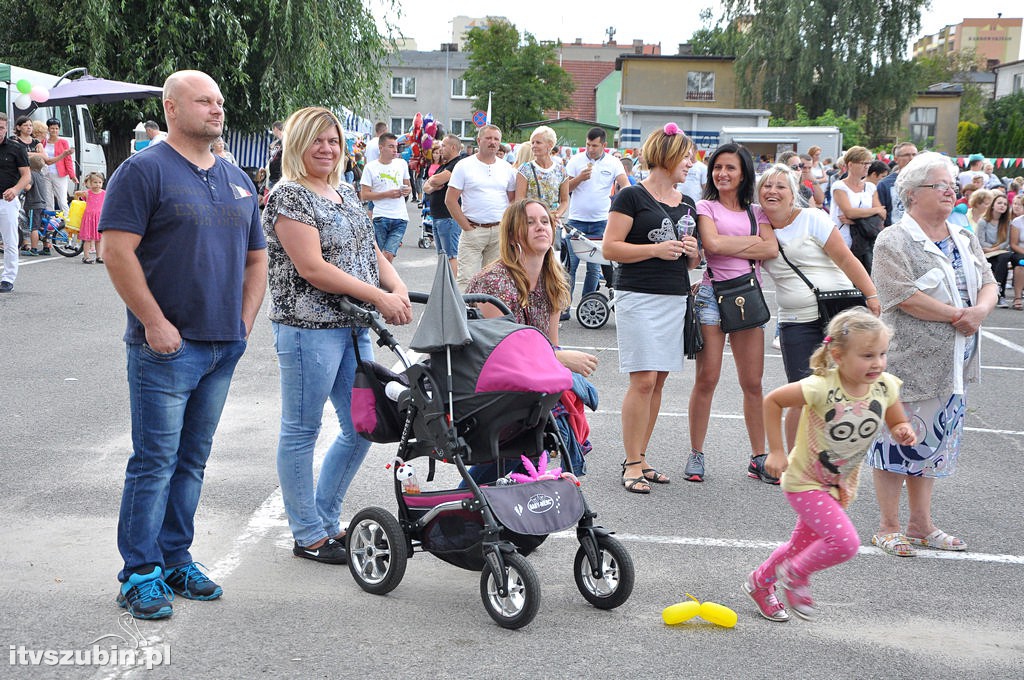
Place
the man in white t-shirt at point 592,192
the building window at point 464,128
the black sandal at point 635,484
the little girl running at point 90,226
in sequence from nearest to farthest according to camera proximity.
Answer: the black sandal at point 635,484 < the man in white t-shirt at point 592,192 < the little girl running at point 90,226 < the building window at point 464,128

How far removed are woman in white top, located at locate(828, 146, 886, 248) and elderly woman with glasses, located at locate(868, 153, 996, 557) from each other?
6.35 m

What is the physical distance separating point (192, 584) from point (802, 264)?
3.79 metres

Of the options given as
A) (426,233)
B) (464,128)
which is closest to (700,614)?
(426,233)

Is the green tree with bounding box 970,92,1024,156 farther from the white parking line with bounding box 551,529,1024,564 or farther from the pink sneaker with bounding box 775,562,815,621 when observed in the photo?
the pink sneaker with bounding box 775,562,815,621

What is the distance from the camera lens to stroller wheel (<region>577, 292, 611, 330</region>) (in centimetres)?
1207

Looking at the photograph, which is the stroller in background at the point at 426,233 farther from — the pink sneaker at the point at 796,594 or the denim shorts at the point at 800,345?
the pink sneaker at the point at 796,594

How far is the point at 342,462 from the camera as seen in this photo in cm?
487

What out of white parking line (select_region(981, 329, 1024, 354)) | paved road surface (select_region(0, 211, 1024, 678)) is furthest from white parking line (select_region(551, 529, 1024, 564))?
white parking line (select_region(981, 329, 1024, 354))

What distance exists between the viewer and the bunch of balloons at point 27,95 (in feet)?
63.2

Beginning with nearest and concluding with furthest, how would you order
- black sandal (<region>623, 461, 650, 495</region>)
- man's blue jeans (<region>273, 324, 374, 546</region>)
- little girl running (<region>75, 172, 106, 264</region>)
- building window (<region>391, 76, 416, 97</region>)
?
man's blue jeans (<region>273, 324, 374, 546</region>) < black sandal (<region>623, 461, 650, 495</region>) < little girl running (<region>75, 172, 106, 264</region>) < building window (<region>391, 76, 416, 97</region>)

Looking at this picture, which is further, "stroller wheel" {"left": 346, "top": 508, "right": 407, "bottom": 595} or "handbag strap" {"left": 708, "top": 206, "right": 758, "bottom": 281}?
"handbag strap" {"left": 708, "top": 206, "right": 758, "bottom": 281}

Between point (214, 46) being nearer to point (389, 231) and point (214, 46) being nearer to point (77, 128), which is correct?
point (77, 128)

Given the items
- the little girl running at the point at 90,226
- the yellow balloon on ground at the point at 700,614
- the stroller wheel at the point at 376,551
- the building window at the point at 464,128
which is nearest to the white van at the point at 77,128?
the little girl running at the point at 90,226

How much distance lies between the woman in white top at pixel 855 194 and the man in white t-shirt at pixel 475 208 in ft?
12.0
